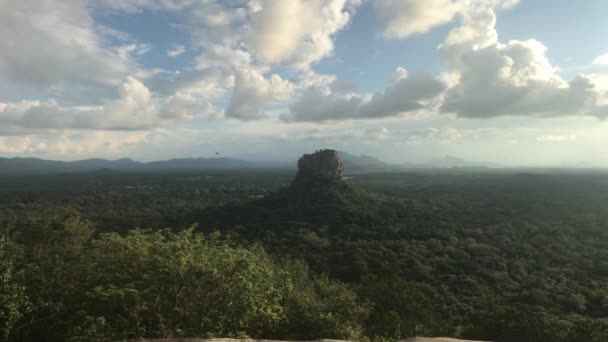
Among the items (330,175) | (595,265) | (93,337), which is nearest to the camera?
(93,337)

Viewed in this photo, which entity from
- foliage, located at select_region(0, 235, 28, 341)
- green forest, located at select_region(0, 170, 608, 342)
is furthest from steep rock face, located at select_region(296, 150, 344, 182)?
foliage, located at select_region(0, 235, 28, 341)

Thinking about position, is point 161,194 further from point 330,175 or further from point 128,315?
point 128,315

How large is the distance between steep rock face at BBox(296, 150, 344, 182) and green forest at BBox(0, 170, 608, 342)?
311 cm

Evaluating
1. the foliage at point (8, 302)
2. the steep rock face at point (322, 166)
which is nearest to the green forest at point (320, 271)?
the foliage at point (8, 302)

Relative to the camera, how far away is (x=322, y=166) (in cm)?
9331

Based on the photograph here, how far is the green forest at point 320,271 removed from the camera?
13195 mm

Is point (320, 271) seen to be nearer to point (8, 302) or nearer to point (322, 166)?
point (8, 302)

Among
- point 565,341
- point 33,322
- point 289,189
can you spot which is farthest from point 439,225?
point 33,322

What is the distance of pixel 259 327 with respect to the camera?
1530cm

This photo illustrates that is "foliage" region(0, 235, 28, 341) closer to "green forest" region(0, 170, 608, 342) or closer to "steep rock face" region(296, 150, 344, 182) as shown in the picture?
"green forest" region(0, 170, 608, 342)

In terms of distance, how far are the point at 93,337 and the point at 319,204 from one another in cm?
7117

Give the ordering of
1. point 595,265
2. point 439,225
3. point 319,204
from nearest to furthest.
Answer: point 595,265, point 439,225, point 319,204

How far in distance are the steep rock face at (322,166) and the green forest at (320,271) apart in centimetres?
311

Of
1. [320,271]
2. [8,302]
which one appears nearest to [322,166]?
[320,271]
